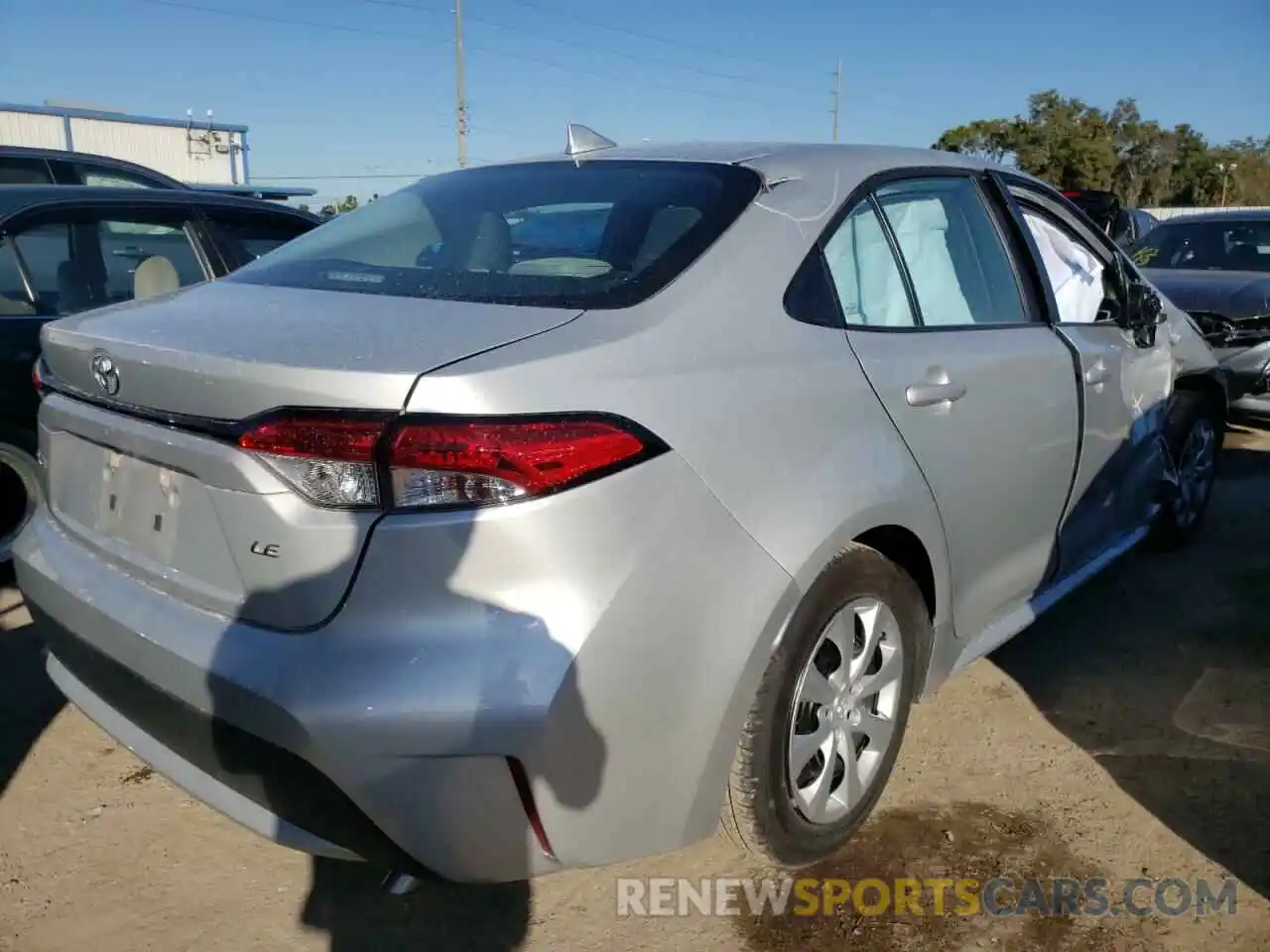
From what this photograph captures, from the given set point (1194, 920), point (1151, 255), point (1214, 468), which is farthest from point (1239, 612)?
point (1151, 255)

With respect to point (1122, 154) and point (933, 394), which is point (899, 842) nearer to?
point (933, 394)

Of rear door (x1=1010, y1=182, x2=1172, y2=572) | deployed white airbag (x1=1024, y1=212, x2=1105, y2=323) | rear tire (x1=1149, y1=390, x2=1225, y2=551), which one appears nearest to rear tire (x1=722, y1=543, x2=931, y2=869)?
rear door (x1=1010, y1=182, x2=1172, y2=572)

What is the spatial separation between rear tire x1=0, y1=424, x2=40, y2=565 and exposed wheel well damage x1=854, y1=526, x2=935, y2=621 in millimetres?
3335

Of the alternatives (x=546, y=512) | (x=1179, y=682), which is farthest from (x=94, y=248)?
(x=1179, y=682)

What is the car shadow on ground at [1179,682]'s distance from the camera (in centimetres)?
269

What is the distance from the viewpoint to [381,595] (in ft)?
5.57

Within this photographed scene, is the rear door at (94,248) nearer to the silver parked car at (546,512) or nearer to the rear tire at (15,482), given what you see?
the rear tire at (15,482)

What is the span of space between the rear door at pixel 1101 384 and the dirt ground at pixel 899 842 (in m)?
0.51

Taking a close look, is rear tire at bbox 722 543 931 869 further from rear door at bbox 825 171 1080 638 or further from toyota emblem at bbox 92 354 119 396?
toyota emblem at bbox 92 354 119 396

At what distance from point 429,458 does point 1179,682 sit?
2849mm

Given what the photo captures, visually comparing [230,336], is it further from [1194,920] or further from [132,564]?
[1194,920]

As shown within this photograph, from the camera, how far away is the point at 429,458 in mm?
1660

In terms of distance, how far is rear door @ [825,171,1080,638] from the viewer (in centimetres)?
247

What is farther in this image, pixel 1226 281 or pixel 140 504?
pixel 1226 281
